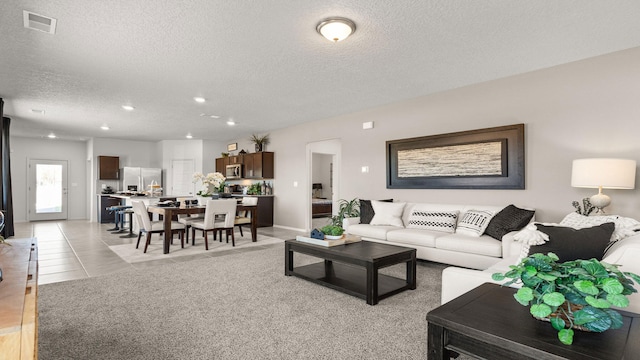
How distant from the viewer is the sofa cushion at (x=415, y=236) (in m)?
4.13

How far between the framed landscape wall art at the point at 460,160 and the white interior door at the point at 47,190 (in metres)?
10.7

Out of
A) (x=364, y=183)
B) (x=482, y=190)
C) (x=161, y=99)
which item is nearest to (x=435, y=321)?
(x=482, y=190)

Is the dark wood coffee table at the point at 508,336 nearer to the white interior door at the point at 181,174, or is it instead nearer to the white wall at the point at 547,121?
the white wall at the point at 547,121

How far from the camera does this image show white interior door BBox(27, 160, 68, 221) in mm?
10016

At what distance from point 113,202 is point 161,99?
5.77 meters

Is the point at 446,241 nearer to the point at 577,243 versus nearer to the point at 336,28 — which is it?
the point at 577,243

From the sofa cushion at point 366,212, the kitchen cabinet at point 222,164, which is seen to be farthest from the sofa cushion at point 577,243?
the kitchen cabinet at point 222,164

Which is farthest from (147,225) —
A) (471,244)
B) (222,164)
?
(222,164)

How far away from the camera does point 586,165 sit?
10.8 feet

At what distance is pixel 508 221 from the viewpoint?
3.83m

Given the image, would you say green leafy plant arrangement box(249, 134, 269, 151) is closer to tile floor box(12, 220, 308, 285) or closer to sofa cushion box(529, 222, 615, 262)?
tile floor box(12, 220, 308, 285)

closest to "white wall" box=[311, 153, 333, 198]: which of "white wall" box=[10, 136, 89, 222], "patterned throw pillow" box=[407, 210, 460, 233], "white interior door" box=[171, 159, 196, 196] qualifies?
"white interior door" box=[171, 159, 196, 196]

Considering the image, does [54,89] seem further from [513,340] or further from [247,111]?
[513,340]

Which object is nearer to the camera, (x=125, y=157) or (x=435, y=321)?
(x=435, y=321)
